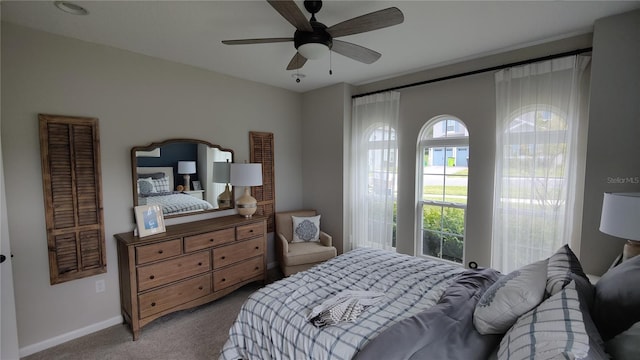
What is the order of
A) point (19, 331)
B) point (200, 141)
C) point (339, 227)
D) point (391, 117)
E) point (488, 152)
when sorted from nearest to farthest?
point (19, 331) → point (488, 152) → point (200, 141) → point (391, 117) → point (339, 227)

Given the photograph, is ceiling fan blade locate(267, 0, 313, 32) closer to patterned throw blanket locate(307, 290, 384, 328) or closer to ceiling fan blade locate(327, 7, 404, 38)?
ceiling fan blade locate(327, 7, 404, 38)

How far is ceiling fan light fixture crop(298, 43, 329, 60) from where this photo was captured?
71.6 inches

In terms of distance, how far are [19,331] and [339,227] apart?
3.30 metres

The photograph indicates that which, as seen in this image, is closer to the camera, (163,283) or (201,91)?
(163,283)

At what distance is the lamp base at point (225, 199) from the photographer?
3.51m

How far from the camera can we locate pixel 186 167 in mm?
3176

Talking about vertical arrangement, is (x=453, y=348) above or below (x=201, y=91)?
below

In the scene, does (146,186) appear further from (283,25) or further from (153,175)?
(283,25)

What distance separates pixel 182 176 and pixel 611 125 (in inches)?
156

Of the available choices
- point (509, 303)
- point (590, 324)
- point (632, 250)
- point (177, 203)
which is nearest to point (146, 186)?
point (177, 203)

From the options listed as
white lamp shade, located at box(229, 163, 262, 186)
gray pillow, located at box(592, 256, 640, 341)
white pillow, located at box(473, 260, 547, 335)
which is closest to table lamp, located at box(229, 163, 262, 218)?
white lamp shade, located at box(229, 163, 262, 186)

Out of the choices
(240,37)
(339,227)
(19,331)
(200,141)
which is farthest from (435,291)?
(19,331)

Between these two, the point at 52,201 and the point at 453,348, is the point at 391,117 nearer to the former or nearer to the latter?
the point at 453,348

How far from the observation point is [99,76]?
8.41ft
